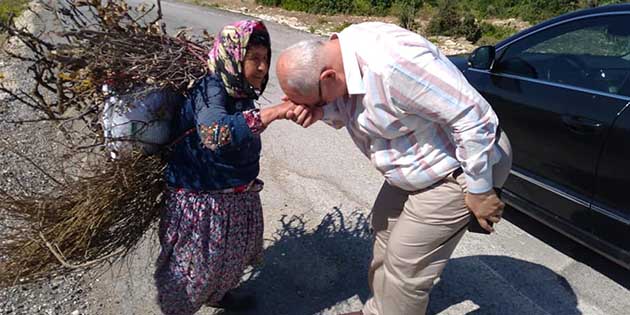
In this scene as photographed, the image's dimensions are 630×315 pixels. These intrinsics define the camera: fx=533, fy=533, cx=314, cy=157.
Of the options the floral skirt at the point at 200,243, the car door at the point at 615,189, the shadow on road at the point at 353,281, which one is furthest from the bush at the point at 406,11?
the floral skirt at the point at 200,243

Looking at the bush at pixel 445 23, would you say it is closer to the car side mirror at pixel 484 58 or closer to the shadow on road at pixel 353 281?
the car side mirror at pixel 484 58

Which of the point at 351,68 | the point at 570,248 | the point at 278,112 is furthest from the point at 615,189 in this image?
the point at 278,112

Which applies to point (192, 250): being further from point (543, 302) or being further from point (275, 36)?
point (275, 36)

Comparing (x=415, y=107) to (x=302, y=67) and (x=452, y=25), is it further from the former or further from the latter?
(x=452, y=25)

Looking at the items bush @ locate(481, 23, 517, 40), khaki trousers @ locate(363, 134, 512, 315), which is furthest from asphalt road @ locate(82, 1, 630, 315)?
bush @ locate(481, 23, 517, 40)

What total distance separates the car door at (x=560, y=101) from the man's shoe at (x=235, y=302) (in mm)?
1941

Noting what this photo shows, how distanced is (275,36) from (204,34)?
31.4ft

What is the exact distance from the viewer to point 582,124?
10.2 feet

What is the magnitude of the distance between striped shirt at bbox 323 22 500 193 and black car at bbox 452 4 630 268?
1.33m

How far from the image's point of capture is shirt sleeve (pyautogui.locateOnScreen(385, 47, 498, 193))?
1.84 meters

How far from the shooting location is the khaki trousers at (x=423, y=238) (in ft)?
7.11

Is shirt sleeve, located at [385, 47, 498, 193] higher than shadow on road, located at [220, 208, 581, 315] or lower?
higher

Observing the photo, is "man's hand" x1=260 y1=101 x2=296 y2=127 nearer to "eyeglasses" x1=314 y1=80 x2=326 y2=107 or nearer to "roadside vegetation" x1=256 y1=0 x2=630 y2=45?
"eyeglasses" x1=314 y1=80 x2=326 y2=107

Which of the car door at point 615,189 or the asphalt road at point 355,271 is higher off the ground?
the car door at point 615,189
